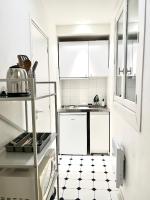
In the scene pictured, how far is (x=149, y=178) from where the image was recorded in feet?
3.83

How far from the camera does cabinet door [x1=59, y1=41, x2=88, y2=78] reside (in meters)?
3.59

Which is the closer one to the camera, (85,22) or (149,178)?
(149,178)

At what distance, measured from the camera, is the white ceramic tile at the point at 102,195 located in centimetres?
225

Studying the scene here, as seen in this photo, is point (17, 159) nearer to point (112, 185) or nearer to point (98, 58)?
point (112, 185)

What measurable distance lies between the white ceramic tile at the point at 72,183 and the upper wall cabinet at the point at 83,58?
1.99 m

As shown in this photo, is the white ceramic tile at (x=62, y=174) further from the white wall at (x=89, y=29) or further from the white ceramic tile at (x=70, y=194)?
the white wall at (x=89, y=29)

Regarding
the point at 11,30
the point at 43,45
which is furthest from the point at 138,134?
the point at 43,45

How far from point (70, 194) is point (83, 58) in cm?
249

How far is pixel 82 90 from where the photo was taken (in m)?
3.96

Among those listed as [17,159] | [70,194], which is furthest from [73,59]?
[17,159]

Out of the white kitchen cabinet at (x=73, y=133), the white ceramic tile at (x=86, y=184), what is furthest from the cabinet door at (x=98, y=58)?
the white ceramic tile at (x=86, y=184)

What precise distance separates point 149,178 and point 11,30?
1547 millimetres

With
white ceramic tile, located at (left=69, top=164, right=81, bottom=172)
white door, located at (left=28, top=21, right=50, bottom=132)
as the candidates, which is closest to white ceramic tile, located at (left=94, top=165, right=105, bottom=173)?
white ceramic tile, located at (left=69, top=164, right=81, bottom=172)

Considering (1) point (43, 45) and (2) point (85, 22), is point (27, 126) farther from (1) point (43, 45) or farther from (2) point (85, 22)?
(2) point (85, 22)
